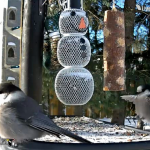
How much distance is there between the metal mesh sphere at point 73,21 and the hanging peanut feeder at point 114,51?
0.24 m

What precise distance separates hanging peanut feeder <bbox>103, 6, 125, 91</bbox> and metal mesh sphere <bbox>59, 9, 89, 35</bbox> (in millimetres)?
235

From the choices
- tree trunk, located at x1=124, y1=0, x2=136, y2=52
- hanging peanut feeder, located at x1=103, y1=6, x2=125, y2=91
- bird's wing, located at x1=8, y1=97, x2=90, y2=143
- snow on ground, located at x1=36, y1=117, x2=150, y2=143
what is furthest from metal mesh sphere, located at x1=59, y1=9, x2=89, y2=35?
tree trunk, located at x1=124, y1=0, x2=136, y2=52

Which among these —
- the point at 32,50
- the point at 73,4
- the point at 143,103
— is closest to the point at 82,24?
the point at 73,4

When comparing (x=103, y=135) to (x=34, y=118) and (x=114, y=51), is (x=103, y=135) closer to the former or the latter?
(x=34, y=118)

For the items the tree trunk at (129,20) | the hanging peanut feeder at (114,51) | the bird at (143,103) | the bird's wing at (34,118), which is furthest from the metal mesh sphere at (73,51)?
the tree trunk at (129,20)

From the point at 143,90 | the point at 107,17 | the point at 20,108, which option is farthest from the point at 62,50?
the point at 20,108

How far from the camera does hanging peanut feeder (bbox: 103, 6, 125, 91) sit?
2.44m

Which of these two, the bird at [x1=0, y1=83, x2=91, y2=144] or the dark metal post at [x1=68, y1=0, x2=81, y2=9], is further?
the dark metal post at [x1=68, y1=0, x2=81, y2=9]

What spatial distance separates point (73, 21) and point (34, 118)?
1001 mm

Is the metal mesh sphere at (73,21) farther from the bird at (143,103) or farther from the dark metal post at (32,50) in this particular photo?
the bird at (143,103)

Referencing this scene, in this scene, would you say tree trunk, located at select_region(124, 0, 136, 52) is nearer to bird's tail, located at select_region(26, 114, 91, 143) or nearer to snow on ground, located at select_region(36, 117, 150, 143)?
snow on ground, located at select_region(36, 117, 150, 143)

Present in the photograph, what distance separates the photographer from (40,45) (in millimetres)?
2578

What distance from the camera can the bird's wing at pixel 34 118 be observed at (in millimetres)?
1435

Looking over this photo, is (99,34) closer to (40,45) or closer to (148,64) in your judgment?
(148,64)
